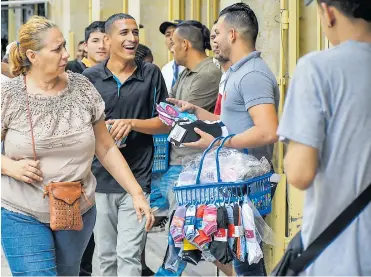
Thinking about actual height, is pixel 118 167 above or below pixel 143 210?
above

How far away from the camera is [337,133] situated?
3.14 meters

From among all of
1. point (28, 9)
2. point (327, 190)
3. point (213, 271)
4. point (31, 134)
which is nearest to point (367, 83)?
point (327, 190)

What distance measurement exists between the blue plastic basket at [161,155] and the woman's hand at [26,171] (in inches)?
96.7

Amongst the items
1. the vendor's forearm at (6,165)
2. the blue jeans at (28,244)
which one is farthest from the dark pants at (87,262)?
the vendor's forearm at (6,165)

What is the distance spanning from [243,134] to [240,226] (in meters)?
0.58

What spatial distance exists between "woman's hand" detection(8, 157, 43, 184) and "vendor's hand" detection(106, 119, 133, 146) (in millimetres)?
1497

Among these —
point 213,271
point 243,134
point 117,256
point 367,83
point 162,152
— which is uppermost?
point 367,83

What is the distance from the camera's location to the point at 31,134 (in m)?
4.99

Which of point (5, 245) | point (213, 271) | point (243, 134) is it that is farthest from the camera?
point (213, 271)

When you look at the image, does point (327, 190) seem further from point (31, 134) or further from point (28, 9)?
point (28, 9)

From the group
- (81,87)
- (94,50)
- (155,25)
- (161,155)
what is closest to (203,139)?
(81,87)

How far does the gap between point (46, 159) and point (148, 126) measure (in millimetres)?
1742

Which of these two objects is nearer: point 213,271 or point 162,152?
point 162,152

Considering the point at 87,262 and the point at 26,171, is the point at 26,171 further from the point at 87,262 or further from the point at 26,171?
the point at 87,262
